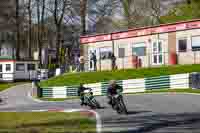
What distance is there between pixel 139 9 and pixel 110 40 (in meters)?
23.4

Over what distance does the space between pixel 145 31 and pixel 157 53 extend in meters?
2.25

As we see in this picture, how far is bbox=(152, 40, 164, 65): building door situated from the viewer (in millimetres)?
39250

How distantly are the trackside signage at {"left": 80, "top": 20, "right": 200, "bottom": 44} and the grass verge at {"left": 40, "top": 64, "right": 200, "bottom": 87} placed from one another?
3.70 meters

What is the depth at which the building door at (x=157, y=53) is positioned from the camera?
3925 cm

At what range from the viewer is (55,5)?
206 ft

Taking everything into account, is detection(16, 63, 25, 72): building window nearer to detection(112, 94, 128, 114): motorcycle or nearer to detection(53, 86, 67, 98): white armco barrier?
detection(53, 86, 67, 98): white armco barrier

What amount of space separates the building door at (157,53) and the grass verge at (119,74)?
8.29ft

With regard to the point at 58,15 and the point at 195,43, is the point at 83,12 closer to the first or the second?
the point at 58,15

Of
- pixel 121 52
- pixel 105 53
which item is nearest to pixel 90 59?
pixel 105 53

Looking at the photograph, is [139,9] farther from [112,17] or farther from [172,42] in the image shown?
[172,42]

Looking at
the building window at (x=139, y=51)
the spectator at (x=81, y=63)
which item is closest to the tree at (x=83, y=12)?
the spectator at (x=81, y=63)

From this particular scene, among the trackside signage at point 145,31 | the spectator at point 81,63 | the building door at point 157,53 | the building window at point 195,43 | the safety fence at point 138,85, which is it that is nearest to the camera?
the safety fence at point 138,85

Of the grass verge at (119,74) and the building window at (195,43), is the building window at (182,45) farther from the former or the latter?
the grass verge at (119,74)

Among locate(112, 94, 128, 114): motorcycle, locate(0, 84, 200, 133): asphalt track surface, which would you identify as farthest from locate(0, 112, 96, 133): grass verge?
locate(112, 94, 128, 114): motorcycle
